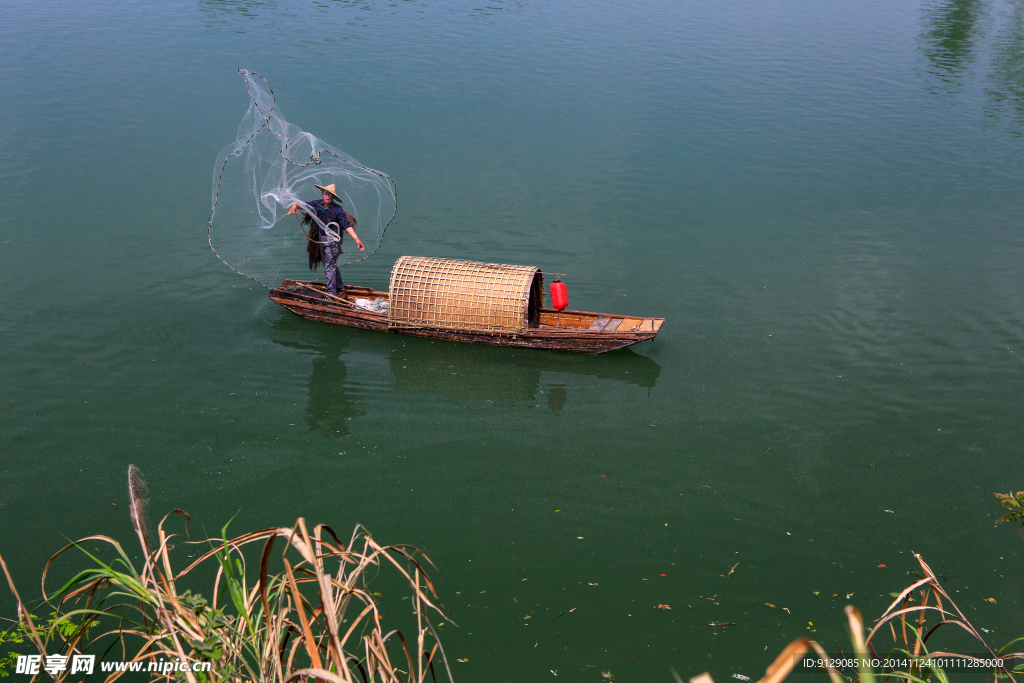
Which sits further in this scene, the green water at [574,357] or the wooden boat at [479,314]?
the wooden boat at [479,314]

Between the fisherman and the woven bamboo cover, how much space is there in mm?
850

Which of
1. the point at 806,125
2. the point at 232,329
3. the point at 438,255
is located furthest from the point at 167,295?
the point at 806,125

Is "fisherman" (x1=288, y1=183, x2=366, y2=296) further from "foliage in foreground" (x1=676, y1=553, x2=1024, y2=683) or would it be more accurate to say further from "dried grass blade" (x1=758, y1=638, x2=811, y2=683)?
"dried grass blade" (x1=758, y1=638, x2=811, y2=683)

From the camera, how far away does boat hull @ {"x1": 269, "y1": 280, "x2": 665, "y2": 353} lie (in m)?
8.56

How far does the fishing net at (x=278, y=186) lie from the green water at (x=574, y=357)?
787 millimetres

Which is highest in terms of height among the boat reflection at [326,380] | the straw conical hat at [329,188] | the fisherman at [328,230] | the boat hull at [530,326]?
the straw conical hat at [329,188]

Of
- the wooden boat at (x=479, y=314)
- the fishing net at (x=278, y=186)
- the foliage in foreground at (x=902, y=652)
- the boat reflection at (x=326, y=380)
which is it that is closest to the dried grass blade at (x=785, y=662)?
the foliage in foreground at (x=902, y=652)

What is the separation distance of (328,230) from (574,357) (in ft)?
10.9

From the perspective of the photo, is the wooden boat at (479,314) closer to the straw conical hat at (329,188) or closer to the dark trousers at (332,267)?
the dark trousers at (332,267)

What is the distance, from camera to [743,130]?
1611 cm

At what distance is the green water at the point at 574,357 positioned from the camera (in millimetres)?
5957

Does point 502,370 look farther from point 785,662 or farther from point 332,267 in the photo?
point 785,662

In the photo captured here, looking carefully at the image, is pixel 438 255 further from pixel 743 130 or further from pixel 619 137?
pixel 743 130

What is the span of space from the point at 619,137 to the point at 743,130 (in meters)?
2.84
